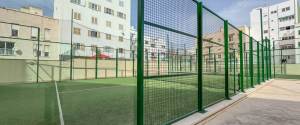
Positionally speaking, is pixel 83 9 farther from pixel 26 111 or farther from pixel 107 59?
pixel 26 111

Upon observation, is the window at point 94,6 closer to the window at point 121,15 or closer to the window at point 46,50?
the window at point 121,15

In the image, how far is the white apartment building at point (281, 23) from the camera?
1662 inches

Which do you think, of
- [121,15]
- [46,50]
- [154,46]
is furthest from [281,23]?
[154,46]

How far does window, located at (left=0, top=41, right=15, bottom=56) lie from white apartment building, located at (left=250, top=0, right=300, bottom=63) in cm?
4170

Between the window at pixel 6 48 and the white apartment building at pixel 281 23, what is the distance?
41.7 metres

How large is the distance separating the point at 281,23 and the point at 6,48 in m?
50.1

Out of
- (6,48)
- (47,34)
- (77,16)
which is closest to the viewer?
(6,48)

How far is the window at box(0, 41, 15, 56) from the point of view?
11.6 metres

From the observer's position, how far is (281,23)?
45531 millimetres

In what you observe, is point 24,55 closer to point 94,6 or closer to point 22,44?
point 22,44

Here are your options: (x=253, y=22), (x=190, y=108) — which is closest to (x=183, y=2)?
(x=190, y=108)

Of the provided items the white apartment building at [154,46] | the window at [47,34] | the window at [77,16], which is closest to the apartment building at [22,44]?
the window at [47,34]

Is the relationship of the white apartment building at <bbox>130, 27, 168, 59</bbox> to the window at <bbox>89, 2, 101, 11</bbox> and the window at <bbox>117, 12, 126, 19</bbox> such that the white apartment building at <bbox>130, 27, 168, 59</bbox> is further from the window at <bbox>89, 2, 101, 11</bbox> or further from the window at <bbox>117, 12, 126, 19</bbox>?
the window at <bbox>117, 12, 126, 19</bbox>

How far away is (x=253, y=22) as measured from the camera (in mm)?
50219
